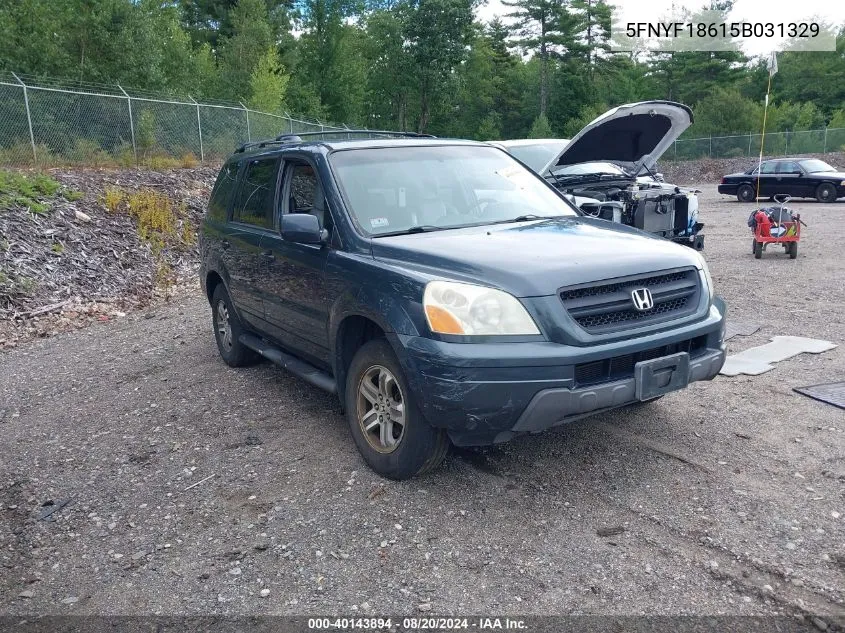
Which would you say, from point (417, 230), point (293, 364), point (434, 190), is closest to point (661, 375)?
point (417, 230)

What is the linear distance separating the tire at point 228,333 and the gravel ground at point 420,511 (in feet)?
1.70

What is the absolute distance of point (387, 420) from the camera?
4051 mm

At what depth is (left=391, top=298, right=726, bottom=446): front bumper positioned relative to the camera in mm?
3426

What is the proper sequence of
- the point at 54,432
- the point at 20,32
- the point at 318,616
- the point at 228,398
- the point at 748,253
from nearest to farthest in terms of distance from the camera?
the point at 318,616 → the point at 54,432 → the point at 228,398 → the point at 748,253 → the point at 20,32

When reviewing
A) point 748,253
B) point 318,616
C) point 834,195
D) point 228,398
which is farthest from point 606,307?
point 834,195

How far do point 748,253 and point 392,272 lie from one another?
1032 cm

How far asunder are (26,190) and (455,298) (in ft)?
33.2

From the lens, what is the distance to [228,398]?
5746mm

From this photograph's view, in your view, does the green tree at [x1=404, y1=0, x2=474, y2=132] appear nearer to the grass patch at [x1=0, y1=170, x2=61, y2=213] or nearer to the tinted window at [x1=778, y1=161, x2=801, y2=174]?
the tinted window at [x1=778, y1=161, x2=801, y2=174]

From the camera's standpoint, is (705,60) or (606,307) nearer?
(606,307)

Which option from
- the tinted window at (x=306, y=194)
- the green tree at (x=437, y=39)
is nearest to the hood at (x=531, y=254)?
the tinted window at (x=306, y=194)

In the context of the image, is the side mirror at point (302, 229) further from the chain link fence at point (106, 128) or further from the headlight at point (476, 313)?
the chain link fence at point (106, 128)

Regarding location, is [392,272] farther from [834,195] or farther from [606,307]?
[834,195]

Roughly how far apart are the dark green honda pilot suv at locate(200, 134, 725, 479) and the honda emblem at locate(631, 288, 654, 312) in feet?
0.04
